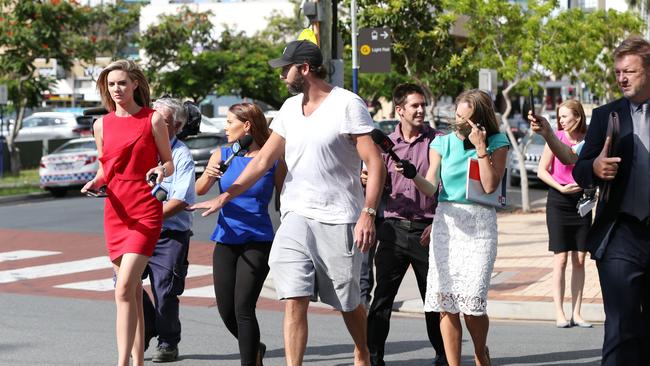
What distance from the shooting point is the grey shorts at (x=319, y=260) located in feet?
21.3

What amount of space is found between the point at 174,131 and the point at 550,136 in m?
2.73

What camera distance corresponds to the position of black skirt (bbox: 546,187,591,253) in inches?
381

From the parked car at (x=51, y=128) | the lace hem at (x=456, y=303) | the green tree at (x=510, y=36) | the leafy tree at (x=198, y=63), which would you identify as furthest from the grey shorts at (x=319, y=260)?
the parked car at (x=51, y=128)

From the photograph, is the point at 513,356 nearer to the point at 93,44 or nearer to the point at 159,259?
the point at 159,259

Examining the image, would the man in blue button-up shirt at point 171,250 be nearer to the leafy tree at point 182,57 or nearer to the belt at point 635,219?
the belt at point 635,219

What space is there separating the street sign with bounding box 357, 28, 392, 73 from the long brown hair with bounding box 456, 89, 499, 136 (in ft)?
32.3

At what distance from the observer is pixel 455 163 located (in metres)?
7.03

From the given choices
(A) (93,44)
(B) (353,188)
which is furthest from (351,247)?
(A) (93,44)

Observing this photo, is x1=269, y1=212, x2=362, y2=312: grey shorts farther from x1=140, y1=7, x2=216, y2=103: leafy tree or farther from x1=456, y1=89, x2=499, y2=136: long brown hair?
x1=140, y1=7, x2=216, y2=103: leafy tree

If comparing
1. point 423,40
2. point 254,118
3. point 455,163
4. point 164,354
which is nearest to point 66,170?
point 423,40

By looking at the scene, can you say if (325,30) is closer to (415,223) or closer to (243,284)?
(415,223)

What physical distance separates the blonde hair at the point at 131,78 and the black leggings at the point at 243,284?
102cm

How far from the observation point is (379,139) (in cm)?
623

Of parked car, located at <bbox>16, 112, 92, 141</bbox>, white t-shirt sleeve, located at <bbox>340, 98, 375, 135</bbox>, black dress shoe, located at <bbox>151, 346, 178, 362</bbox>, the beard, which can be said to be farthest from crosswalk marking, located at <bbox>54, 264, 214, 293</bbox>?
parked car, located at <bbox>16, 112, 92, 141</bbox>
